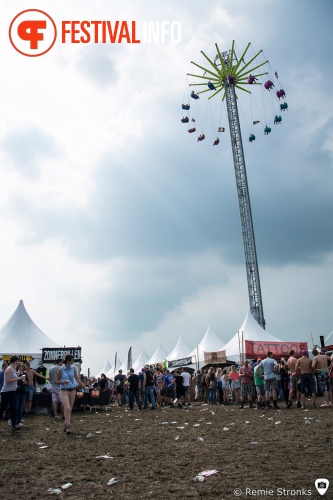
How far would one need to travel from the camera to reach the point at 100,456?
24.6 feet

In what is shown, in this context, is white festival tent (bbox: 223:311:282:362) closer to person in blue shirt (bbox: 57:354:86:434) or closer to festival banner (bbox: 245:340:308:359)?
festival banner (bbox: 245:340:308:359)

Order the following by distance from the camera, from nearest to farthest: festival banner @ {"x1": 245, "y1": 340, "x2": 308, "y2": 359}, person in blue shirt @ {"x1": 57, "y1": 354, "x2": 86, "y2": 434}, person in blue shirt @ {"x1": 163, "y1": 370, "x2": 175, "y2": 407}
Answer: person in blue shirt @ {"x1": 57, "y1": 354, "x2": 86, "y2": 434} < person in blue shirt @ {"x1": 163, "y1": 370, "x2": 175, "y2": 407} < festival banner @ {"x1": 245, "y1": 340, "x2": 308, "y2": 359}

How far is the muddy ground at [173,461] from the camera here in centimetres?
534

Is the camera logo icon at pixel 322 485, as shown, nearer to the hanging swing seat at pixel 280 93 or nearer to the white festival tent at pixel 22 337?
the white festival tent at pixel 22 337

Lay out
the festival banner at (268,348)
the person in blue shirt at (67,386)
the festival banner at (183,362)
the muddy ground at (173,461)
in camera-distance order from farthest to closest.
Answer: the festival banner at (183,362) < the festival banner at (268,348) < the person in blue shirt at (67,386) < the muddy ground at (173,461)

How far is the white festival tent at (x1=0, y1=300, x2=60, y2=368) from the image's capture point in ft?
93.2

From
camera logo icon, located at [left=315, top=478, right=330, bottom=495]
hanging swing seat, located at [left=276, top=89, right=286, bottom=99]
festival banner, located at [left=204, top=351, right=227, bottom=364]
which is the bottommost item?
camera logo icon, located at [left=315, top=478, right=330, bottom=495]

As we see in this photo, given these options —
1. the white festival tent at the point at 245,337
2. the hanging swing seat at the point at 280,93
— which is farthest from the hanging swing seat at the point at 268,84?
the white festival tent at the point at 245,337

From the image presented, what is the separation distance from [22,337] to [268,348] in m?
15.5

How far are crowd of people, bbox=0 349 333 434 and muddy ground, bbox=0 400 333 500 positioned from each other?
99cm

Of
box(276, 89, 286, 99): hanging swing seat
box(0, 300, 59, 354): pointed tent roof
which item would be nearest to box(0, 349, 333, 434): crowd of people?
box(0, 300, 59, 354): pointed tent roof

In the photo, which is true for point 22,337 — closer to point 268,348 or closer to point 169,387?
point 169,387

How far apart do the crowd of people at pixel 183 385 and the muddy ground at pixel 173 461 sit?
995 millimetres

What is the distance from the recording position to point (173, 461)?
694cm
